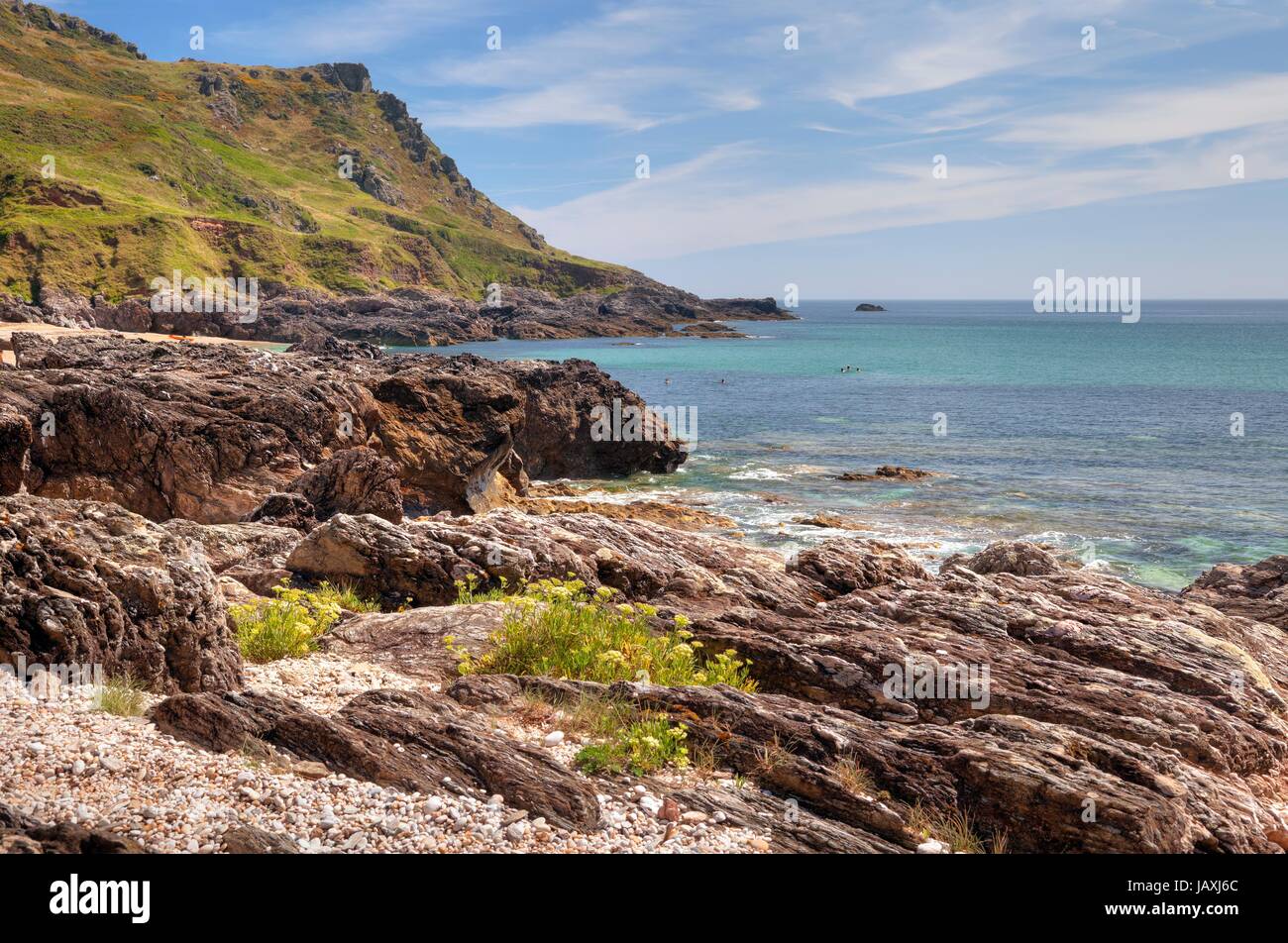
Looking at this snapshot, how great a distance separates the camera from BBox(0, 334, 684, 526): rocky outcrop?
21.1 metres

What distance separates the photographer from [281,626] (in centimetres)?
1093

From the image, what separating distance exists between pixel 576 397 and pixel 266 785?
40513 millimetres

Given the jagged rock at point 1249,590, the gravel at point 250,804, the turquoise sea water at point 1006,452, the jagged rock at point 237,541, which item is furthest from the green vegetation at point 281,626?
the turquoise sea water at point 1006,452

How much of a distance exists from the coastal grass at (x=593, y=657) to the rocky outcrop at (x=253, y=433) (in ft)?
32.7

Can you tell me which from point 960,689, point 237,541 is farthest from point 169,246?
point 960,689

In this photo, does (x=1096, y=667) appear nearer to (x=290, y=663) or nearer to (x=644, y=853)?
(x=644, y=853)

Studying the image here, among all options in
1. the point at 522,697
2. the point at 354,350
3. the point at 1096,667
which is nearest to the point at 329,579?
the point at 522,697

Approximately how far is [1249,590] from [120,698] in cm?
2254

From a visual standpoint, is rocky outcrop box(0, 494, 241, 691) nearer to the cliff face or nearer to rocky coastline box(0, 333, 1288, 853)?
rocky coastline box(0, 333, 1288, 853)

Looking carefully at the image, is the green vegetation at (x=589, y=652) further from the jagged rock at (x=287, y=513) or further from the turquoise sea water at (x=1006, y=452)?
the turquoise sea water at (x=1006, y=452)

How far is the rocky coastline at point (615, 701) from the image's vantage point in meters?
6.70

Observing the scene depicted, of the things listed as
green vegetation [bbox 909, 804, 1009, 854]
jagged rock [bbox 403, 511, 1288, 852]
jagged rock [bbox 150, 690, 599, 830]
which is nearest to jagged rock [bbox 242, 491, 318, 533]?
jagged rock [bbox 403, 511, 1288, 852]

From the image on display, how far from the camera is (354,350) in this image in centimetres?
7131

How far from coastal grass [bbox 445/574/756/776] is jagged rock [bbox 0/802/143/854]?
13.0 ft
